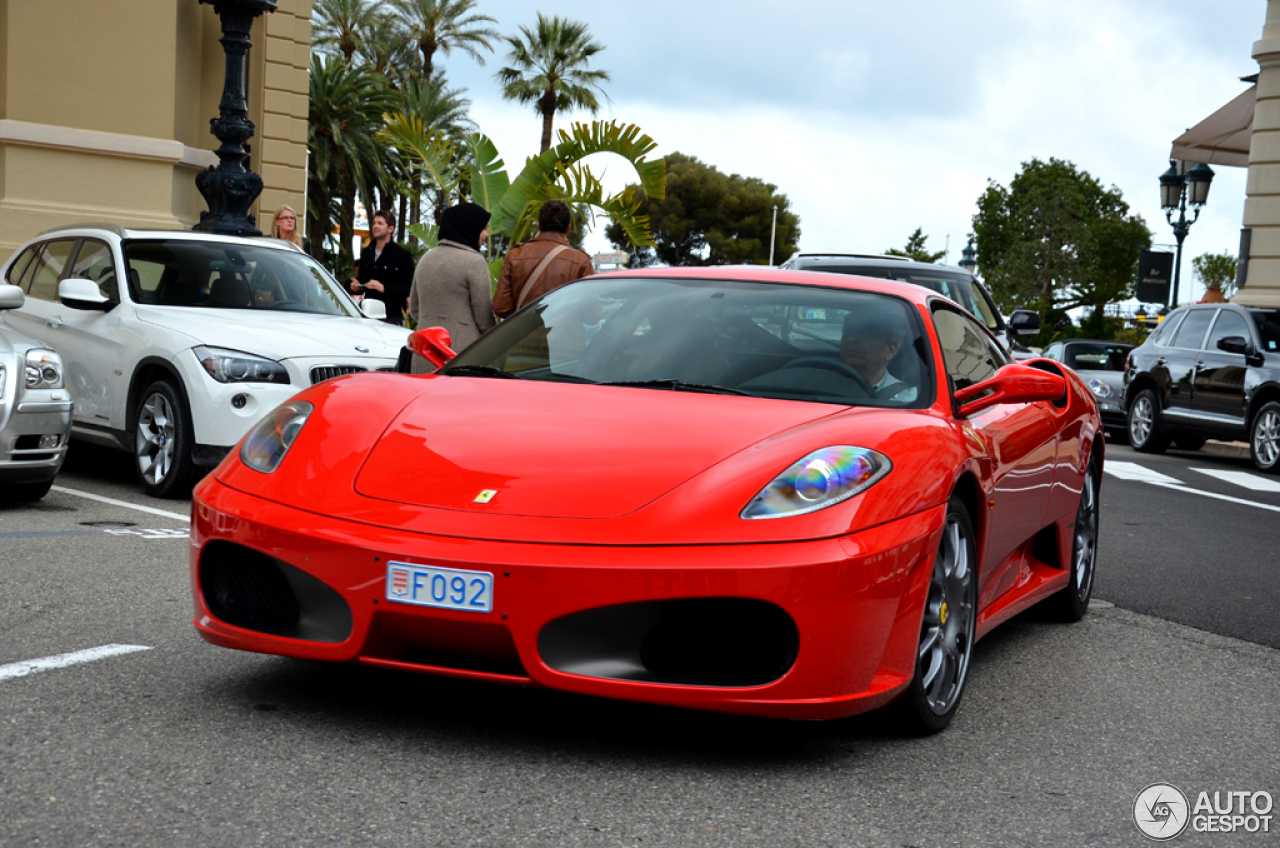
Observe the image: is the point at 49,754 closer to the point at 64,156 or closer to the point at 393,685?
the point at 393,685

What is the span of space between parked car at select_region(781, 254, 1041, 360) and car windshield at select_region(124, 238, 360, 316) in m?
3.93

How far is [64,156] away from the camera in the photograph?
17703 mm

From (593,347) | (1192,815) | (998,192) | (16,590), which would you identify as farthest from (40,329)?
(998,192)

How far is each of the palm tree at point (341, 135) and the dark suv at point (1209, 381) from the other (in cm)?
2306

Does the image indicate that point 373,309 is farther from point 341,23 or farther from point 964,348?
point 341,23

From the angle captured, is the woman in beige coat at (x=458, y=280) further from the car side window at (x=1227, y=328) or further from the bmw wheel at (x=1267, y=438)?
the car side window at (x=1227, y=328)

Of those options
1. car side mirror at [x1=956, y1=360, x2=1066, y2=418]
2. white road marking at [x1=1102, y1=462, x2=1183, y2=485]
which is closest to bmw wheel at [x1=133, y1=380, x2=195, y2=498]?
car side mirror at [x1=956, y1=360, x2=1066, y2=418]

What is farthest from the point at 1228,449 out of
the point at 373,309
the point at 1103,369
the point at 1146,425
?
the point at 373,309

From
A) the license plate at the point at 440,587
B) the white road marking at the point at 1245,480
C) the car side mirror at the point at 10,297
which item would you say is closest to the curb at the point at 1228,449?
the white road marking at the point at 1245,480

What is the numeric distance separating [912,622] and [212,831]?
5.54 feet

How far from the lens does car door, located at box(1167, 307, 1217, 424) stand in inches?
670

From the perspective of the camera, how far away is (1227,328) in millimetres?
16578

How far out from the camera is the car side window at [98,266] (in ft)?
29.8

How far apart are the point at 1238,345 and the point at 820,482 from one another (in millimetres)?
13871
